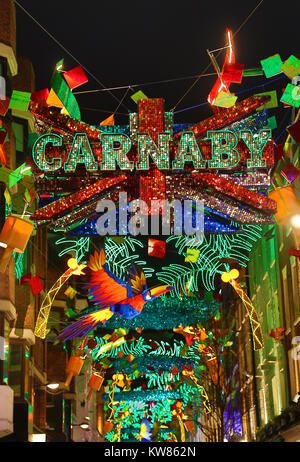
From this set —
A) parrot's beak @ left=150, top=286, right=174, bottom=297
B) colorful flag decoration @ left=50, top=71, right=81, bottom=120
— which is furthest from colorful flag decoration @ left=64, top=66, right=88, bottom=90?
parrot's beak @ left=150, top=286, right=174, bottom=297

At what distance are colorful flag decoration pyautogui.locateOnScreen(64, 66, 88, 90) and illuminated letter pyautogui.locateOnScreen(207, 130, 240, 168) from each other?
8.34ft

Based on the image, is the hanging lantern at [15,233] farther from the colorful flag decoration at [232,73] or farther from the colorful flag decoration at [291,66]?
the colorful flag decoration at [291,66]

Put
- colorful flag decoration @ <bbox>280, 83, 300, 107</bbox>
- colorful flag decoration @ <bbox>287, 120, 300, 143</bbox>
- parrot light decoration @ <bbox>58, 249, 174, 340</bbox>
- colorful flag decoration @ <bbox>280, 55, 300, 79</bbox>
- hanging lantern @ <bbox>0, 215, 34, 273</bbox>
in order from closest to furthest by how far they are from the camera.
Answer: colorful flag decoration @ <bbox>287, 120, 300, 143</bbox>, colorful flag decoration @ <bbox>280, 55, 300, 79</bbox>, hanging lantern @ <bbox>0, 215, 34, 273</bbox>, colorful flag decoration @ <bbox>280, 83, 300, 107</bbox>, parrot light decoration @ <bbox>58, 249, 174, 340</bbox>

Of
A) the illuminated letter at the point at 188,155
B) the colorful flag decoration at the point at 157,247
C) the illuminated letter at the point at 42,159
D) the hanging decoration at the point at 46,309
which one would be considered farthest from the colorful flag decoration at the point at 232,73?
the hanging decoration at the point at 46,309

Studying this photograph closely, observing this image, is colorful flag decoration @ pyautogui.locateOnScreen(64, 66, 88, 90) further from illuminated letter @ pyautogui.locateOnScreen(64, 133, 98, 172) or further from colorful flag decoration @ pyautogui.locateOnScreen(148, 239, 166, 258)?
colorful flag decoration @ pyautogui.locateOnScreen(148, 239, 166, 258)

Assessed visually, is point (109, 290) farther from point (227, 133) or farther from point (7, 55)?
point (7, 55)

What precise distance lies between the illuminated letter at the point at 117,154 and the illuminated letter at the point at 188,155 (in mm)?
631

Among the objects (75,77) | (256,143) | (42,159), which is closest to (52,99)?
(75,77)

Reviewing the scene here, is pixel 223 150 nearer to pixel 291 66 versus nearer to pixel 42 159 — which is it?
pixel 291 66

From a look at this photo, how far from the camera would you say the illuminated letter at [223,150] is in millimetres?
9875

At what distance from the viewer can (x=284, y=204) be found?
10.4 m

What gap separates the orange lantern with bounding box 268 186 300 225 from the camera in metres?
10.3

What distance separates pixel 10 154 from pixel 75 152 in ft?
49.2
